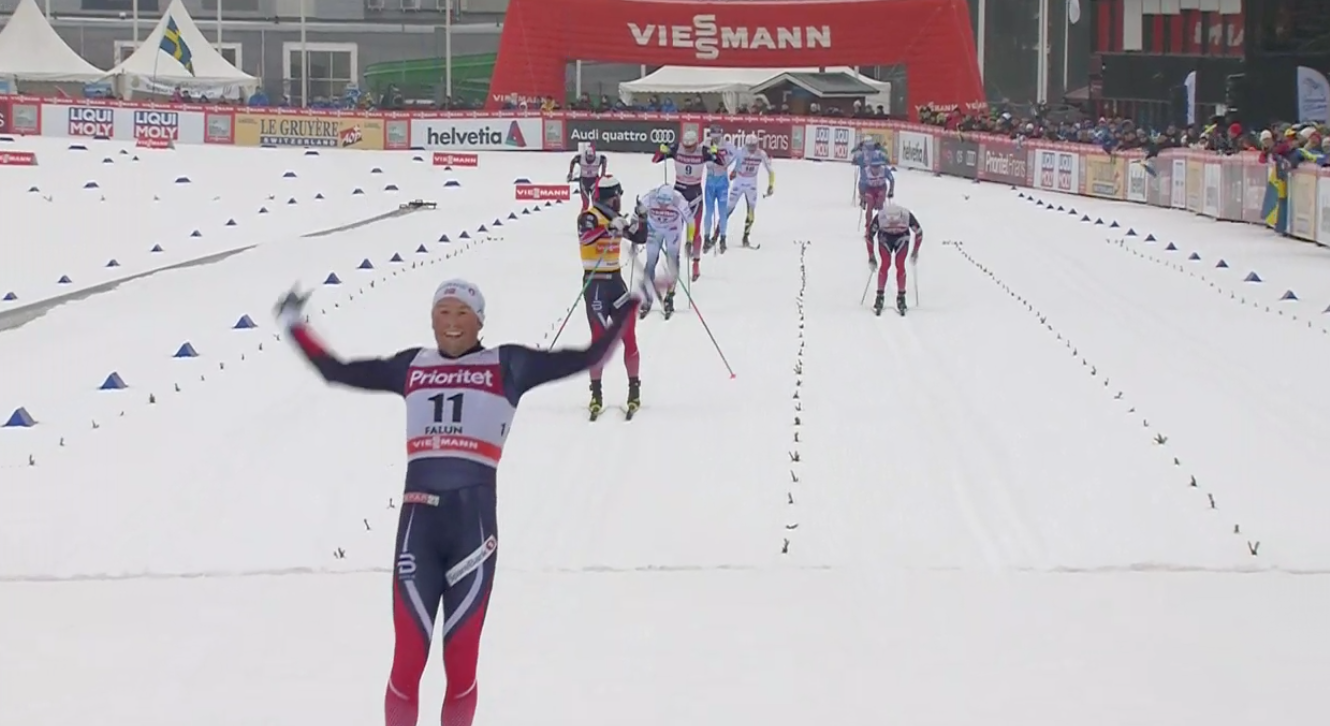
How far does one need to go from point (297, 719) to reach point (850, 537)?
483cm

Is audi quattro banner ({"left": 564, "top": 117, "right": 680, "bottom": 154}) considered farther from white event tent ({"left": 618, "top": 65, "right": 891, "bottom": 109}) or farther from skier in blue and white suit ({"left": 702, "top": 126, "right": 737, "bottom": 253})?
skier in blue and white suit ({"left": 702, "top": 126, "right": 737, "bottom": 253})

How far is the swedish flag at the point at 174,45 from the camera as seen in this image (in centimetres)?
6469

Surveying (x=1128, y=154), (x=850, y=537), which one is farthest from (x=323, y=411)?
(x=1128, y=154)

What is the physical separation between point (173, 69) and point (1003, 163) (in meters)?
29.6

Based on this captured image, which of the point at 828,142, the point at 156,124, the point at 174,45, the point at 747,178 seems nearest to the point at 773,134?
the point at 828,142

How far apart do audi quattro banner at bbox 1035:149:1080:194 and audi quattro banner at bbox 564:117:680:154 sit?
13648 millimetres

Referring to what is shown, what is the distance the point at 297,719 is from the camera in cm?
884

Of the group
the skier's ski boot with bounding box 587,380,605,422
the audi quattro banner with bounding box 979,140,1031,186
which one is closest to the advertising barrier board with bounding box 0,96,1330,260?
the audi quattro banner with bounding box 979,140,1031,186

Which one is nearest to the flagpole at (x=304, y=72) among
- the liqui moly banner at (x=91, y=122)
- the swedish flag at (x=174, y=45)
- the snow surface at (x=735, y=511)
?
the swedish flag at (x=174, y=45)

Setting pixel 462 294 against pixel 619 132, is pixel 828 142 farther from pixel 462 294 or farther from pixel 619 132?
pixel 462 294

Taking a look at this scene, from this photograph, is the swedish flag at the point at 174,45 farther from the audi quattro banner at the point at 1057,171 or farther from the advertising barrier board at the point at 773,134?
the audi quattro banner at the point at 1057,171

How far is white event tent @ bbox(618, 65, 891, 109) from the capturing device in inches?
2689

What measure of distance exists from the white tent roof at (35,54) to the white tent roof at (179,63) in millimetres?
1435

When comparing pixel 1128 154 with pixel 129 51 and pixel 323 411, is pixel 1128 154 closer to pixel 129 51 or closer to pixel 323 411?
pixel 323 411
